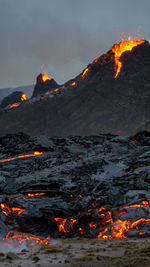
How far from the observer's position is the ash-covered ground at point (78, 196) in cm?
1448

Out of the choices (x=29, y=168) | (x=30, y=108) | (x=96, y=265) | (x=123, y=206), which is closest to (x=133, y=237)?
(x=123, y=206)

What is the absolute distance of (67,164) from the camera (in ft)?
77.3

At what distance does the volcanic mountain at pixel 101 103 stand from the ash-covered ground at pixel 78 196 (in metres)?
49.6

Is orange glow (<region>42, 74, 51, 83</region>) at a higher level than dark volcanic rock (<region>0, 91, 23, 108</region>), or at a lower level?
higher

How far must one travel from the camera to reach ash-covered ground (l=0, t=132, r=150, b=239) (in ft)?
47.5

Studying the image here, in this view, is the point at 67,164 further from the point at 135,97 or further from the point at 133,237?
the point at 135,97

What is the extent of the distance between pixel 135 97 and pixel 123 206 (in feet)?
264

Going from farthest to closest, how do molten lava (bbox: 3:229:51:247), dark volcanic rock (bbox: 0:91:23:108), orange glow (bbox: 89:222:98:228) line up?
dark volcanic rock (bbox: 0:91:23:108)
orange glow (bbox: 89:222:98:228)
molten lava (bbox: 3:229:51:247)

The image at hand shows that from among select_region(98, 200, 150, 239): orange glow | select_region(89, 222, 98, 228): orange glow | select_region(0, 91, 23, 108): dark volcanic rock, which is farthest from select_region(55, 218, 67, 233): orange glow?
select_region(0, 91, 23, 108): dark volcanic rock

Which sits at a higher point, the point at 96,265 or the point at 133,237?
the point at 96,265

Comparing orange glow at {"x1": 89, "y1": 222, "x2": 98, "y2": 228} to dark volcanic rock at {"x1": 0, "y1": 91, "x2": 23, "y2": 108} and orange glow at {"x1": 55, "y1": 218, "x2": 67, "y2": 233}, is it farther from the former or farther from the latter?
dark volcanic rock at {"x1": 0, "y1": 91, "x2": 23, "y2": 108}

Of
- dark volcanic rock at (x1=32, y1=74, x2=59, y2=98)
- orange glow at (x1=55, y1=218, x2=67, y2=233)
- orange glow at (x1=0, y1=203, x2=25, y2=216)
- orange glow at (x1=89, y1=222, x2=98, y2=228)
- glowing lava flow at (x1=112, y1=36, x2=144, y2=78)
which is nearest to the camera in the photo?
orange glow at (x1=89, y1=222, x2=98, y2=228)

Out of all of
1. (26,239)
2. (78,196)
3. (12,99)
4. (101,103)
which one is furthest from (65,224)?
(12,99)

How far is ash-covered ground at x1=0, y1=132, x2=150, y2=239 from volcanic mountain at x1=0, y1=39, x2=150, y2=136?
49.6 m
